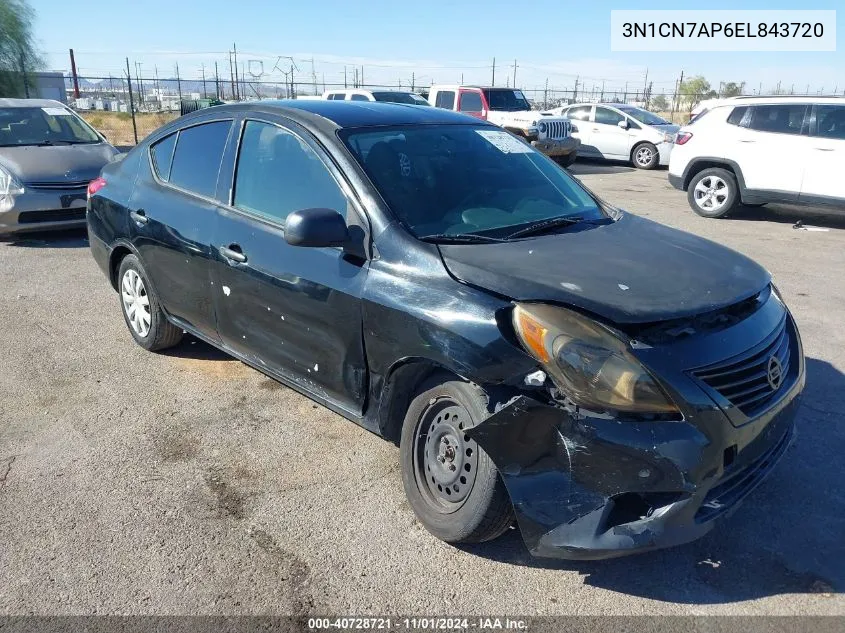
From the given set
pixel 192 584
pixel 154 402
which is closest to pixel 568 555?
pixel 192 584

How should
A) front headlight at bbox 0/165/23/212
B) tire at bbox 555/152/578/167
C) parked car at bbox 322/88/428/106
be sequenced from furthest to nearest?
tire at bbox 555/152/578/167 → parked car at bbox 322/88/428/106 → front headlight at bbox 0/165/23/212

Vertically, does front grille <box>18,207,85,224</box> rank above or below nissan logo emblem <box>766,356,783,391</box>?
below

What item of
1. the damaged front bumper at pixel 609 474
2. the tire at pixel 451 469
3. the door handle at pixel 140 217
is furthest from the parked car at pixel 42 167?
the damaged front bumper at pixel 609 474

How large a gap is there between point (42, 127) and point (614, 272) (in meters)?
9.08

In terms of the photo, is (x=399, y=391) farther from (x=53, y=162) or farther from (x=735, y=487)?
(x=53, y=162)

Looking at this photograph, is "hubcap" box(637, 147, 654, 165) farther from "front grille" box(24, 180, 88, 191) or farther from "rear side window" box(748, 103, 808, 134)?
"front grille" box(24, 180, 88, 191)

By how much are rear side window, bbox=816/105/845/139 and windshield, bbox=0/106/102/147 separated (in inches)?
389

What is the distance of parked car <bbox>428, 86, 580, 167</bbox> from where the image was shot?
50.9ft

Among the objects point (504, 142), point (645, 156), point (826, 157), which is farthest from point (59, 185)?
point (645, 156)

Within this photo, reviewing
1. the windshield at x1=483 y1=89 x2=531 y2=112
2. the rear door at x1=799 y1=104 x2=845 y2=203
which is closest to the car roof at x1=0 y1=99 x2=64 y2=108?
the windshield at x1=483 y1=89 x2=531 y2=112

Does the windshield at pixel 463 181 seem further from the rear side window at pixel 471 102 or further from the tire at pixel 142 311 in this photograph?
the rear side window at pixel 471 102

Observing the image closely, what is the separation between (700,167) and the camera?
10.9m

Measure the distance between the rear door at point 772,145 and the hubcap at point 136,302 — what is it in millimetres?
8701

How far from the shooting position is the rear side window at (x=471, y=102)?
17.2 metres
